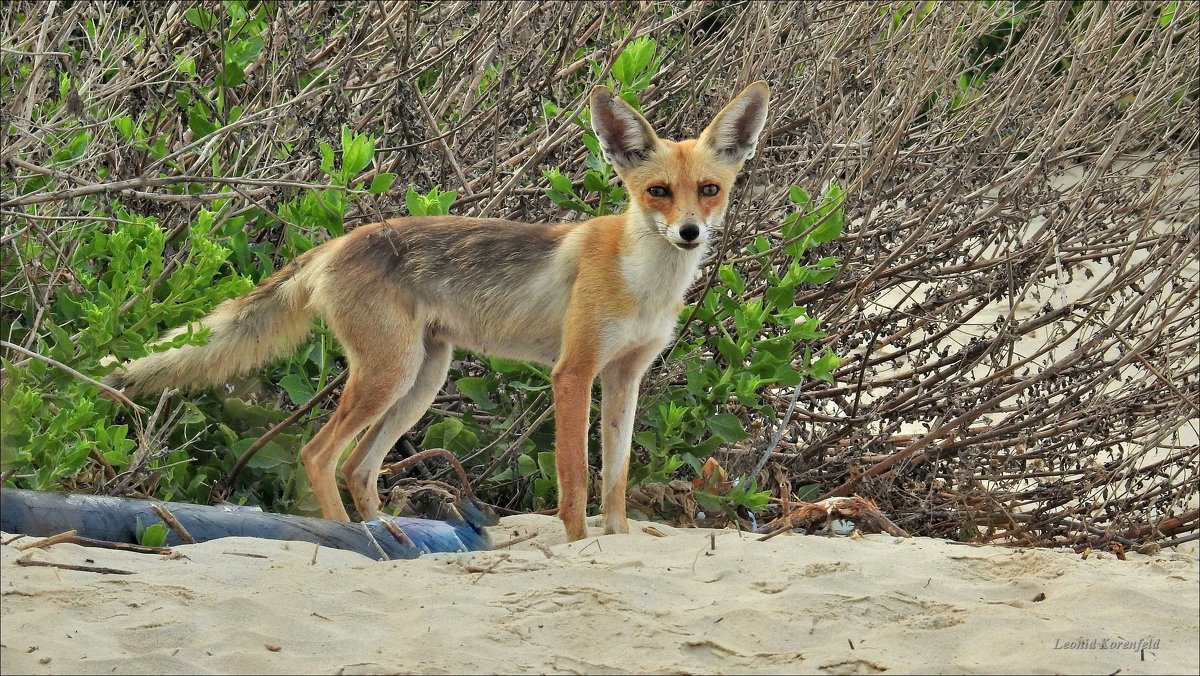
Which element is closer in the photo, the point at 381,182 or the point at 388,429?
the point at 381,182

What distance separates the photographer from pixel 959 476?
6.15 m

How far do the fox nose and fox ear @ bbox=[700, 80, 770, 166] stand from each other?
492 mm

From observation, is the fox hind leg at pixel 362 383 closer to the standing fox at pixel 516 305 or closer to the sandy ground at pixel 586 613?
the standing fox at pixel 516 305

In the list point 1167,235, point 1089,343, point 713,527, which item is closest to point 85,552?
point 713,527

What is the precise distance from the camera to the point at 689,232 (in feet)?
16.2

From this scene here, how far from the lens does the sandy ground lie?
3.24 m

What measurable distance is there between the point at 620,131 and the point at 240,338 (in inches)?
74.8

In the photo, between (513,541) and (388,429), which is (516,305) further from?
(513,541)

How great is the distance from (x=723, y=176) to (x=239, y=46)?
8.18 feet

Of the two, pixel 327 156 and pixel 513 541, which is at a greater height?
pixel 327 156

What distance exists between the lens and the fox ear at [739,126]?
519 centimetres

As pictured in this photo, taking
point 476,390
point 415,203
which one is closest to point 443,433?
point 476,390

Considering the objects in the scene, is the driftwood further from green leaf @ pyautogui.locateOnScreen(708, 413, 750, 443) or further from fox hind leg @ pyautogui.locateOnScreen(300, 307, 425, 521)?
fox hind leg @ pyautogui.locateOnScreen(300, 307, 425, 521)

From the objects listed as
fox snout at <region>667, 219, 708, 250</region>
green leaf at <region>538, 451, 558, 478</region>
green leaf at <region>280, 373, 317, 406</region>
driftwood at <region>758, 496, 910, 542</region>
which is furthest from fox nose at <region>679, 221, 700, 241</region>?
green leaf at <region>280, 373, 317, 406</region>
